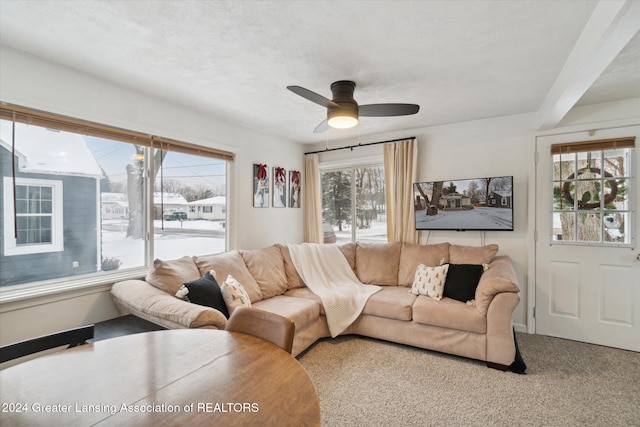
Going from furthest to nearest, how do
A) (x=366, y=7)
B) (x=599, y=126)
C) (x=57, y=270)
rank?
1. (x=599, y=126)
2. (x=57, y=270)
3. (x=366, y=7)

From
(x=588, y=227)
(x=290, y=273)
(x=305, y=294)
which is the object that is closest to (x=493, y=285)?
(x=588, y=227)

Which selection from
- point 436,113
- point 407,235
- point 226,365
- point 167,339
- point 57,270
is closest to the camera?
Answer: point 226,365

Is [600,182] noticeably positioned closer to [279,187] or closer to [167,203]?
[279,187]

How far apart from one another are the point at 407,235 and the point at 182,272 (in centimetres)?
271

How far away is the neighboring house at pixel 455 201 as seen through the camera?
3.53m

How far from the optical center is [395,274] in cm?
367

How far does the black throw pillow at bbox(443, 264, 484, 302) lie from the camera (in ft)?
9.54

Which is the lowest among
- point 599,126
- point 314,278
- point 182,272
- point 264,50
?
point 314,278

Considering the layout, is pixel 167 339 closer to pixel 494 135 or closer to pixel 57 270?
pixel 57 270

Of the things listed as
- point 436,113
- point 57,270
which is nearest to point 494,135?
point 436,113

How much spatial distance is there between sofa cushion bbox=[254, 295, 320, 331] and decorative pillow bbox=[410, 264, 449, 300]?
1102 mm

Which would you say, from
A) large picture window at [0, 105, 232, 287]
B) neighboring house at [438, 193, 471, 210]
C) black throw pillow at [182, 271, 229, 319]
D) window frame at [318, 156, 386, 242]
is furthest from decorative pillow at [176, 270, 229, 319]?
neighboring house at [438, 193, 471, 210]

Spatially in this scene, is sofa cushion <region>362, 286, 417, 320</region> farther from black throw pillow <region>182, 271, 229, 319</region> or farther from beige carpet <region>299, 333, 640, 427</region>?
black throw pillow <region>182, 271, 229, 319</region>

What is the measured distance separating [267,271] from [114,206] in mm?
1593
